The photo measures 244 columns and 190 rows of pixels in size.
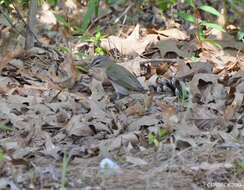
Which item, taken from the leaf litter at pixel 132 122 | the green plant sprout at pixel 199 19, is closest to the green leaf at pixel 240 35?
the leaf litter at pixel 132 122

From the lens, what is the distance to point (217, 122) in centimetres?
529

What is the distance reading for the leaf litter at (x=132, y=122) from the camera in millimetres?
4145

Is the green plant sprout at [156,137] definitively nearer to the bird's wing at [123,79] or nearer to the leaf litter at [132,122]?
the leaf litter at [132,122]

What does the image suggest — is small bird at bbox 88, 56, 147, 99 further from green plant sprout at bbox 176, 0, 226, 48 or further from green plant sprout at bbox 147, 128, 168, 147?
green plant sprout at bbox 147, 128, 168, 147

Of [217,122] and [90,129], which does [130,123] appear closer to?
[90,129]

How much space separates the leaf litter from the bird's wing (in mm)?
180

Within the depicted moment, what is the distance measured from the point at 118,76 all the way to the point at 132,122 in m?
1.93

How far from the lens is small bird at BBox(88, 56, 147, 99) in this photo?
6.91 metres

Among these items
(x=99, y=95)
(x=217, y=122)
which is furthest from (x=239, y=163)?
(x=99, y=95)

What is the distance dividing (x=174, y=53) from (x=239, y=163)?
4.06 meters

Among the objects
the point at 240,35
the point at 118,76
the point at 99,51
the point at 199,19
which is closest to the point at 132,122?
the point at 118,76

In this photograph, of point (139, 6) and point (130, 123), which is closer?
point (130, 123)

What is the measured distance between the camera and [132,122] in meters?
5.39

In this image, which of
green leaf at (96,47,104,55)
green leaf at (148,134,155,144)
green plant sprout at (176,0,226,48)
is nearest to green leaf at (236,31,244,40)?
green plant sprout at (176,0,226,48)
